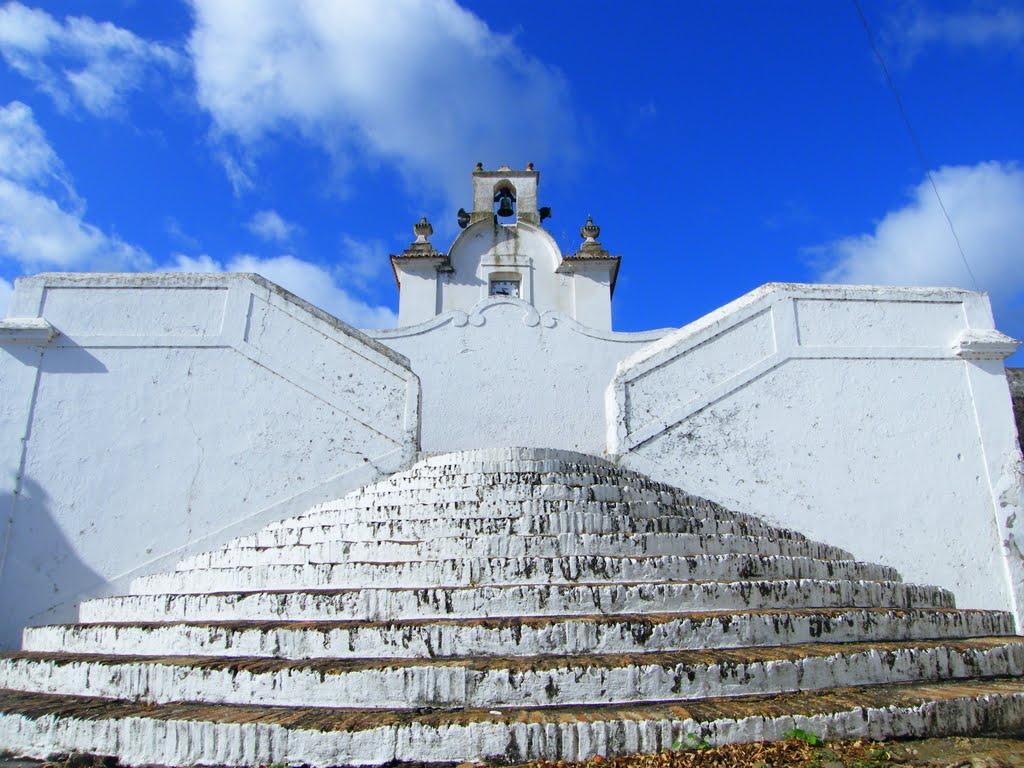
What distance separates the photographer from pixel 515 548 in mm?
4836

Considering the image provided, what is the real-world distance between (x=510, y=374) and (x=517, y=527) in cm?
513

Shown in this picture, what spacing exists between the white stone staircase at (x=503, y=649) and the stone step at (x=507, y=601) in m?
0.01

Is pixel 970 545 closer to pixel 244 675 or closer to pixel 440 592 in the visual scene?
pixel 440 592

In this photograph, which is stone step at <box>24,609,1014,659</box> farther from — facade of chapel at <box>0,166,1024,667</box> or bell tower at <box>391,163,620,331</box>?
bell tower at <box>391,163,620,331</box>

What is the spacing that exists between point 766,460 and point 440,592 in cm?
469

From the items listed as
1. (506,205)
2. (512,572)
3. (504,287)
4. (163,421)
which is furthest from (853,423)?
(506,205)

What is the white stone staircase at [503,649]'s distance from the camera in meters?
3.52

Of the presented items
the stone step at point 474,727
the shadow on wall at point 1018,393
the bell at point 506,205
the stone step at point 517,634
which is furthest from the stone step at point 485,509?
the bell at point 506,205

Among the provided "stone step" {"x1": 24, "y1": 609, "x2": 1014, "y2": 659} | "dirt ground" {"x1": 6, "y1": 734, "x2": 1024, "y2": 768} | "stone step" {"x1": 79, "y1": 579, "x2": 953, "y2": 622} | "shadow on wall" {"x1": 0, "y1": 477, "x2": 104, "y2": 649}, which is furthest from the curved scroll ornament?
"dirt ground" {"x1": 6, "y1": 734, "x2": 1024, "y2": 768}

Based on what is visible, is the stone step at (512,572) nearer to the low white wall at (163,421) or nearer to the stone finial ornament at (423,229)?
the low white wall at (163,421)

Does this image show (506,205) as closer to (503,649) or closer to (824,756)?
(503,649)

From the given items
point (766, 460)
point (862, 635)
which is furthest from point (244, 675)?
point (766, 460)

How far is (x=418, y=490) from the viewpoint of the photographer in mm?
6051

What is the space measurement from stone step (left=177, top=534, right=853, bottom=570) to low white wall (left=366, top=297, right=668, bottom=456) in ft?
14.3
